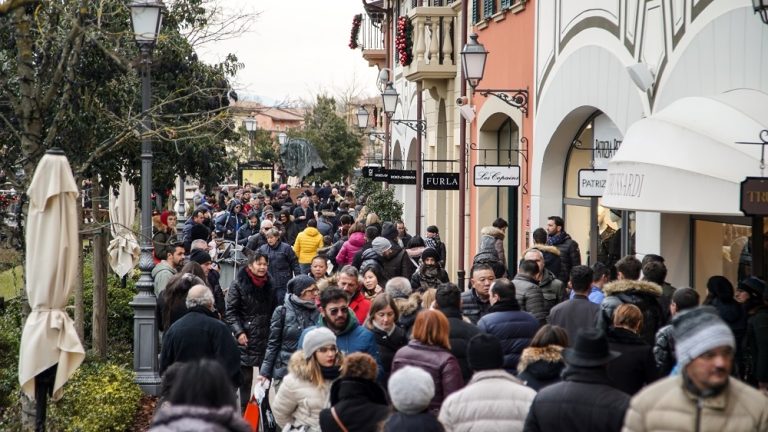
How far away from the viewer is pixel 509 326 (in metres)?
8.93

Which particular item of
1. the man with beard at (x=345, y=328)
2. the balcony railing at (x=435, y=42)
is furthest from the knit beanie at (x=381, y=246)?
Result: the balcony railing at (x=435, y=42)

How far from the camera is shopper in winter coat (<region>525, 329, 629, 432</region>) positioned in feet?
19.7

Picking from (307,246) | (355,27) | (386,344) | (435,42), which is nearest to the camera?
(386,344)

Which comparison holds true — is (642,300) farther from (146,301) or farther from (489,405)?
(146,301)

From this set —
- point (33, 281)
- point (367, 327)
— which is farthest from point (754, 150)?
point (33, 281)

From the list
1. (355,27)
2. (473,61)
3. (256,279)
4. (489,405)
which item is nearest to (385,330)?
(489,405)

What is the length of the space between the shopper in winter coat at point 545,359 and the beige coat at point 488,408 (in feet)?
1.24

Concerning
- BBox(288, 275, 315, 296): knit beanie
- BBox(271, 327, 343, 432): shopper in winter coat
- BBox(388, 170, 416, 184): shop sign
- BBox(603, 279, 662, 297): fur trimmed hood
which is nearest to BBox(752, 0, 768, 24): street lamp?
BBox(603, 279, 662, 297): fur trimmed hood

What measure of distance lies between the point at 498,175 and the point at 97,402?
9589 millimetres

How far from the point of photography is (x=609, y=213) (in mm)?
17672

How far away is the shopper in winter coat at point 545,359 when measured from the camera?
7.03 meters

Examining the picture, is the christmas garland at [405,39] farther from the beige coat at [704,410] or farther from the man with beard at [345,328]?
the beige coat at [704,410]

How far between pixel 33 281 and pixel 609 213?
31.8 ft

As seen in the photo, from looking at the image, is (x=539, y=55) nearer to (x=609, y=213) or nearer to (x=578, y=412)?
(x=609, y=213)
